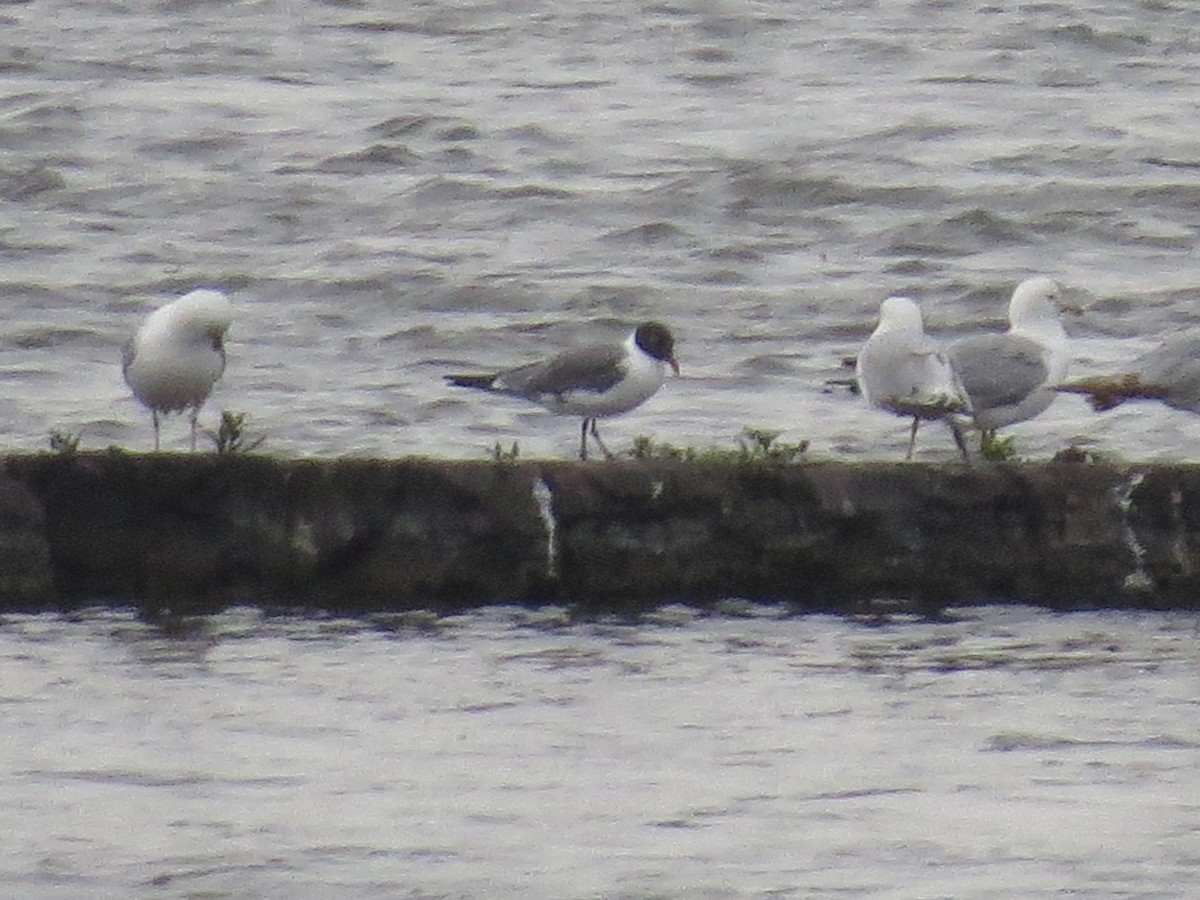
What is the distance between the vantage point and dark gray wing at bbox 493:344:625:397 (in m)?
11.5

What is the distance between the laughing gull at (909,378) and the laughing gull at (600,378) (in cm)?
83

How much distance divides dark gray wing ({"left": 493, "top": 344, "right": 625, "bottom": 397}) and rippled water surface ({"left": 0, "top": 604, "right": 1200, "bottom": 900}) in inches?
95.6

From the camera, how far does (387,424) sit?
15172 millimetres

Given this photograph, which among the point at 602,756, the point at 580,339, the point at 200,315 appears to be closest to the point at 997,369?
the point at 200,315

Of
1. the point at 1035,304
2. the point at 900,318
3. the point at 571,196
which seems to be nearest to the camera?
the point at 900,318

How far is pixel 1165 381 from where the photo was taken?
1159cm

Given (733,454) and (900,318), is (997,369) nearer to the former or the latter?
(900,318)

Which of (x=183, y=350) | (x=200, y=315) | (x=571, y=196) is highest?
(x=571, y=196)

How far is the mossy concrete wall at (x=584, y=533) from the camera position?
904 centimetres

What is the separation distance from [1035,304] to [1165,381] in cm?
147

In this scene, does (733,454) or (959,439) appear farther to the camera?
(959,439)

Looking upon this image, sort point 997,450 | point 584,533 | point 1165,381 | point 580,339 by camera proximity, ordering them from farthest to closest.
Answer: point 580,339 → point 1165,381 → point 997,450 → point 584,533

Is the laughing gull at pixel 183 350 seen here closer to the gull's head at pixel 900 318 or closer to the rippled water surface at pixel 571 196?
the gull's head at pixel 900 318

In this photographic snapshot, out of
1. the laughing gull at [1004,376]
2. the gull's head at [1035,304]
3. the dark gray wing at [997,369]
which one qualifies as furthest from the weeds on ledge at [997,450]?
the gull's head at [1035,304]
